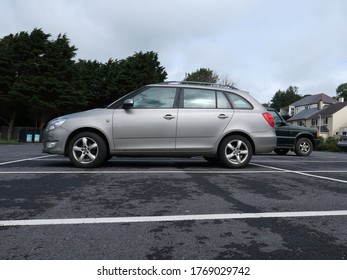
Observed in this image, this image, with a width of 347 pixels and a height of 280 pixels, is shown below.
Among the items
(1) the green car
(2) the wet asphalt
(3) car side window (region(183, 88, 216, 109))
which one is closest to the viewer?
(2) the wet asphalt

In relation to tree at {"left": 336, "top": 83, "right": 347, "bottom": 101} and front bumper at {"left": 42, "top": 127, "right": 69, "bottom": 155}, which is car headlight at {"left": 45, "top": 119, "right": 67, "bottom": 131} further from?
tree at {"left": 336, "top": 83, "right": 347, "bottom": 101}

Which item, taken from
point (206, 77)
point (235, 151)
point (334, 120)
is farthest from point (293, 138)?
point (334, 120)

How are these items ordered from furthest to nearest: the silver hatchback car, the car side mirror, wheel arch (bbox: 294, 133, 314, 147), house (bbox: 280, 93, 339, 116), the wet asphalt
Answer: house (bbox: 280, 93, 339, 116)
wheel arch (bbox: 294, 133, 314, 147)
the silver hatchback car
the car side mirror
the wet asphalt

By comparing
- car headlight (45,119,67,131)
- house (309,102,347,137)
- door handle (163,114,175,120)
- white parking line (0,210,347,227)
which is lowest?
white parking line (0,210,347,227)

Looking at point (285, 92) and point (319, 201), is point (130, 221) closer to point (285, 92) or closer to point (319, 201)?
point (319, 201)

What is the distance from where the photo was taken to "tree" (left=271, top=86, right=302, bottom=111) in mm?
110000

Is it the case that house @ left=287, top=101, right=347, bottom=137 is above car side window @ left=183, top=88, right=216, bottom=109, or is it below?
above

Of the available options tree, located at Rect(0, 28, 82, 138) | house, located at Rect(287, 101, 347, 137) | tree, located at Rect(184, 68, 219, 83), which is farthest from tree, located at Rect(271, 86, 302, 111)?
tree, located at Rect(0, 28, 82, 138)

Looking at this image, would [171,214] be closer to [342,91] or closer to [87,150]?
[87,150]

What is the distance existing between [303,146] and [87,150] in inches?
372

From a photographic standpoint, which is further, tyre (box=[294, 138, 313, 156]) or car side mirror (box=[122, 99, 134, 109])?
tyre (box=[294, 138, 313, 156])

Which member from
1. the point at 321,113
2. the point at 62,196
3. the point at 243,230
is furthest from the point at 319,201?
the point at 321,113

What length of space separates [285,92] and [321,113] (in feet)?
200

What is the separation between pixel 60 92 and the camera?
28188mm
